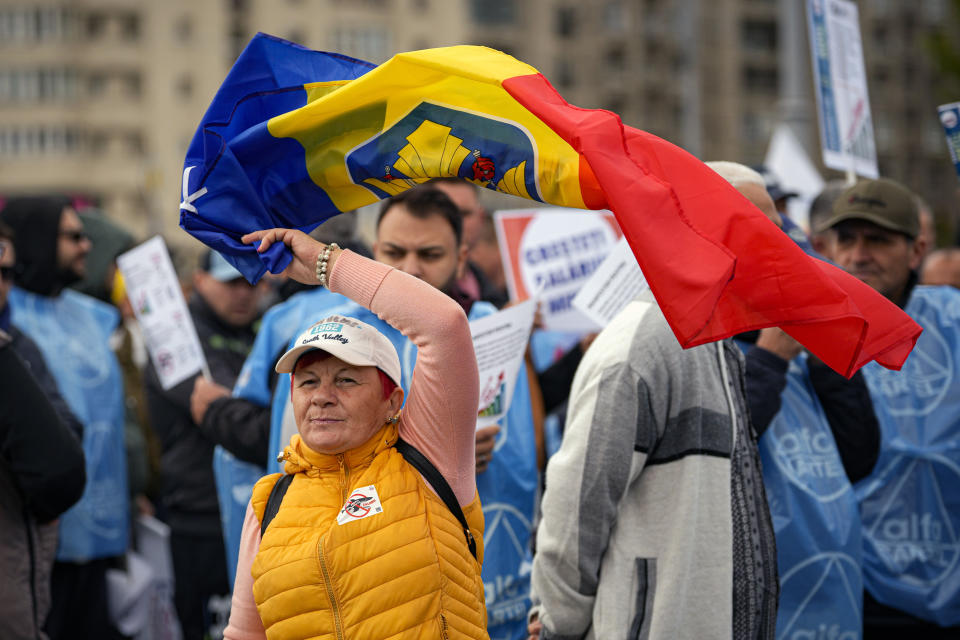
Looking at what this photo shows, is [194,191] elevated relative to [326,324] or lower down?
elevated

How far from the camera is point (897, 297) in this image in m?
4.43

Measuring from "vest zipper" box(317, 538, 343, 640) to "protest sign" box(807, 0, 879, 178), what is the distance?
3455mm

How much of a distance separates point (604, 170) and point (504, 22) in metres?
65.1

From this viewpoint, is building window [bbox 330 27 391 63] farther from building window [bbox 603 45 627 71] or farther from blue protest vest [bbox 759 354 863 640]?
blue protest vest [bbox 759 354 863 640]

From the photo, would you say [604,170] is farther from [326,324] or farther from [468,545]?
[468,545]

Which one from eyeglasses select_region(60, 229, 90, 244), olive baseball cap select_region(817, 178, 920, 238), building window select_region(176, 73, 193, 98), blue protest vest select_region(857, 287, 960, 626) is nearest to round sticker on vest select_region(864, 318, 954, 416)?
blue protest vest select_region(857, 287, 960, 626)

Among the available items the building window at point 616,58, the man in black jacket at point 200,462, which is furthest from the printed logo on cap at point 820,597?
the building window at point 616,58

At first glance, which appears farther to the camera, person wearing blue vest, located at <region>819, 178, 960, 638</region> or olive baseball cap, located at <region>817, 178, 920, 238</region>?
olive baseball cap, located at <region>817, 178, 920, 238</region>

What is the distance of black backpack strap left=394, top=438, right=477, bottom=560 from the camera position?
2908 millimetres

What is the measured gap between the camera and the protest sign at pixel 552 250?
5.43m

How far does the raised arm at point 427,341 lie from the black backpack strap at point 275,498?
1.06ft

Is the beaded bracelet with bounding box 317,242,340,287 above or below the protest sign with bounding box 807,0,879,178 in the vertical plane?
below

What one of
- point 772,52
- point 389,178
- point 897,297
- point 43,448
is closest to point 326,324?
point 389,178

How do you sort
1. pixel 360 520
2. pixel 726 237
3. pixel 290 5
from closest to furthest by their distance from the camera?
pixel 726 237 → pixel 360 520 → pixel 290 5
